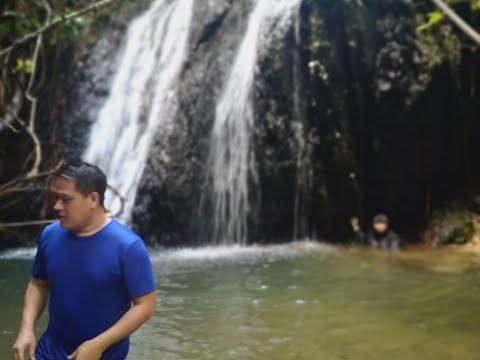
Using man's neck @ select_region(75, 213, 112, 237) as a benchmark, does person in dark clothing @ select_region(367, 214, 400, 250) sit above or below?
below

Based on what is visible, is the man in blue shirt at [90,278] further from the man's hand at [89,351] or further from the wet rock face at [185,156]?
the wet rock face at [185,156]

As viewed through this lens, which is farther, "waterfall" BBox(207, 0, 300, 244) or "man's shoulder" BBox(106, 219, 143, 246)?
"waterfall" BBox(207, 0, 300, 244)

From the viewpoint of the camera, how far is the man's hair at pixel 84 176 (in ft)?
6.98

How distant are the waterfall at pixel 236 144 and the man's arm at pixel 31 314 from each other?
7.23m

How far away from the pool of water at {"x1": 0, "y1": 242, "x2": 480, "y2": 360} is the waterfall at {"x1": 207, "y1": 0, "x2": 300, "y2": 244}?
4.51 ft

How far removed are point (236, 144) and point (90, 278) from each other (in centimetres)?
780

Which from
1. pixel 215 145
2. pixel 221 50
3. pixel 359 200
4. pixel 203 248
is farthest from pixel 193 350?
pixel 221 50

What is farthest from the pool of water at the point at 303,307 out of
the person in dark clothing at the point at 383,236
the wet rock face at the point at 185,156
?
the wet rock face at the point at 185,156

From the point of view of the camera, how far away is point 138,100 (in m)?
10.6

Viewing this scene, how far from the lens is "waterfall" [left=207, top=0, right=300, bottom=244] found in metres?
9.59

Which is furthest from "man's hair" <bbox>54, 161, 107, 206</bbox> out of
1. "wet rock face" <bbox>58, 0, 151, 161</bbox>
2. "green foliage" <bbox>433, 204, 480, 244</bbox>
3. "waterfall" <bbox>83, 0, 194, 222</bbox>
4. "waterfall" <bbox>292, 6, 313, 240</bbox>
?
"green foliage" <bbox>433, 204, 480, 244</bbox>

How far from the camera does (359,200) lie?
1020 centimetres

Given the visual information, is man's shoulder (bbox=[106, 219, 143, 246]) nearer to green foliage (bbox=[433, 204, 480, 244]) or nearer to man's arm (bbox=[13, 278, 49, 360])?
man's arm (bbox=[13, 278, 49, 360])

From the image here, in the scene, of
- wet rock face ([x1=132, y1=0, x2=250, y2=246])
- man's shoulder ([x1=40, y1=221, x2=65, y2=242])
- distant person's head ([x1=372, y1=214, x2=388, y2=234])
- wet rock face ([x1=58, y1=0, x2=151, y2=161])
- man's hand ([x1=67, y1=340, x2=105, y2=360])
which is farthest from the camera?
wet rock face ([x1=58, y1=0, x2=151, y2=161])
